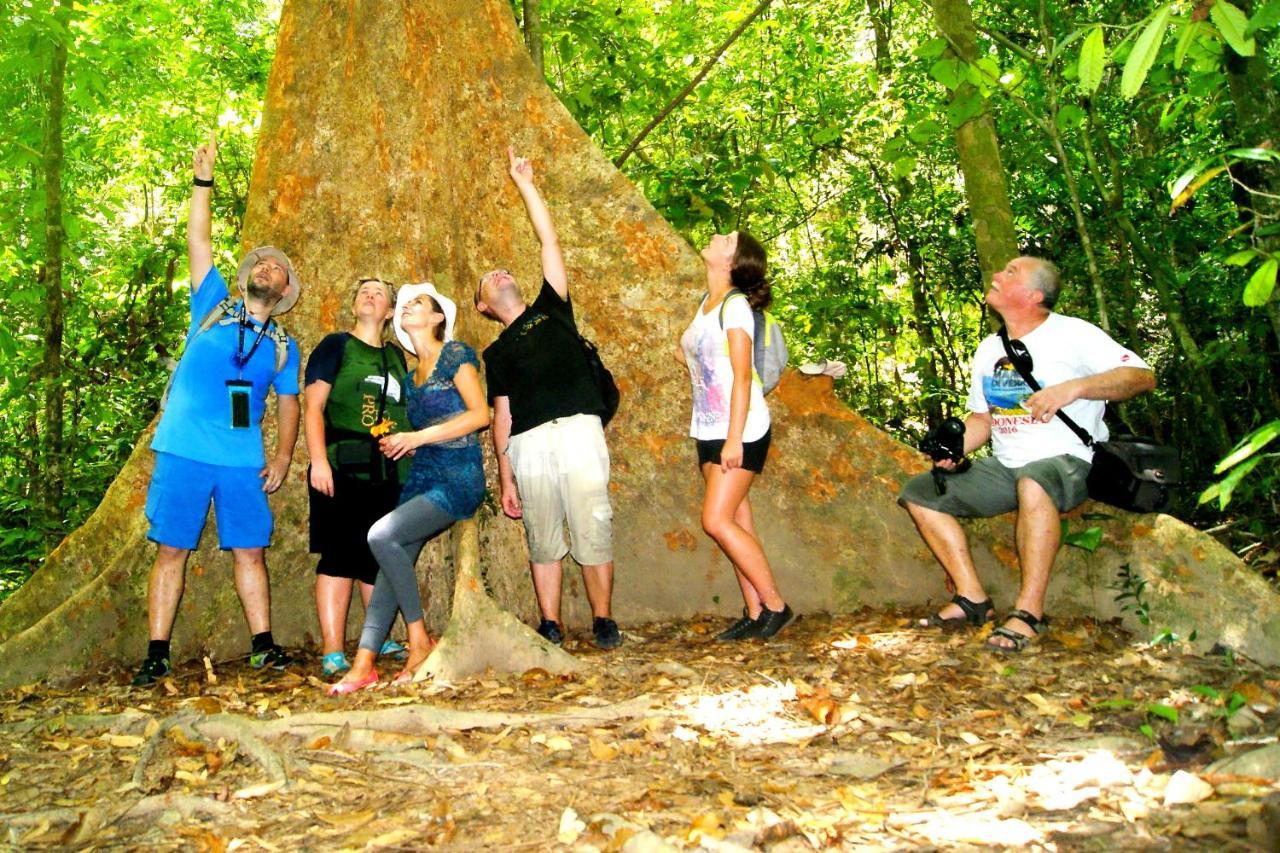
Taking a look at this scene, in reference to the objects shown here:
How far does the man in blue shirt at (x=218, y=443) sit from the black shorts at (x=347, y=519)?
0.36m

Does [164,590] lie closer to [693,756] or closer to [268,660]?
[268,660]

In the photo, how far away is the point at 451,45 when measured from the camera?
21.5 feet

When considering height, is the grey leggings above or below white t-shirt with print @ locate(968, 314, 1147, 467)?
below

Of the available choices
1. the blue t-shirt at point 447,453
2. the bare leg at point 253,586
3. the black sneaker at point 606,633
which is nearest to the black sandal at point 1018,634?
the black sneaker at point 606,633

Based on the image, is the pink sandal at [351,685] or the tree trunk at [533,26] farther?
the tree trunk at [533,26]

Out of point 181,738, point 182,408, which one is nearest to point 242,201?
point 182,408

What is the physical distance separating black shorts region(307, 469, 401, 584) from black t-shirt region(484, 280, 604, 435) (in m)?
0.78

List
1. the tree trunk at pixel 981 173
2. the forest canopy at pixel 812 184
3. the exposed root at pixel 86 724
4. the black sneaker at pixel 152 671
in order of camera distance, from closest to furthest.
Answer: the exposed root at pixel 86 724 → the black sneaker at pixel 152 671 → the tree trunk at pixel 981 173 → the forest canopy at pixel 812 184

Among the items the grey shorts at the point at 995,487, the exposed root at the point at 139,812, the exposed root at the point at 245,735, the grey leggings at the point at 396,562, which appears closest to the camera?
the exposed root at the point at 139,812

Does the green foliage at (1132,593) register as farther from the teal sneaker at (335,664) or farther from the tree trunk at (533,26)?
the tree trunk at (533,26)

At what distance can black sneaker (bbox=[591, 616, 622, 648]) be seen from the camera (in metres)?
5.53

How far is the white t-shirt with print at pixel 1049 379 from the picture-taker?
5086 millimetres

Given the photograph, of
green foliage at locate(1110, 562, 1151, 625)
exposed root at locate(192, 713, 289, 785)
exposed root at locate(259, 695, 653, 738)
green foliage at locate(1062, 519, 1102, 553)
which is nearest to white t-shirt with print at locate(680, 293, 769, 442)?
green foliage at locate(1062, 519, 1102, 553)

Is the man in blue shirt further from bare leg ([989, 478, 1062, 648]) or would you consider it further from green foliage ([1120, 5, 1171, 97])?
green foliage ([1120, 5, 1171, 97])
